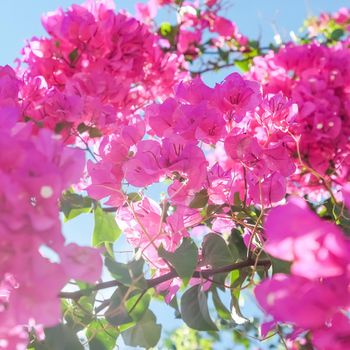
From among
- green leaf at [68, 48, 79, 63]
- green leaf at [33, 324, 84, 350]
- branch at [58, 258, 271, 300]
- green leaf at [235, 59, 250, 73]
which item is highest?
green leaf at [235, 59, 250, 73]

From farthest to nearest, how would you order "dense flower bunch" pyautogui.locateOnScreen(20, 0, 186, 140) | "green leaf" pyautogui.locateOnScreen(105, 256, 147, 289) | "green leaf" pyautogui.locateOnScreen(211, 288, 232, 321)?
"dense flower bunch" pyautogui.locateOnScreen(20, 0, 186, 140), "green leaf" pyautogui.locateOnScreen(211, 288, 232, 321), "green leaf" pyautogui.locateOnScreen(105, 256, 147, 289)

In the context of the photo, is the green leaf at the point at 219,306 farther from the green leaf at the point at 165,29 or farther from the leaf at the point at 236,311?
the green leaf at the point at 165,29

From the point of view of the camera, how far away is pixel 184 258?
2.09 ft

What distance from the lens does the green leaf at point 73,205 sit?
3.25ft

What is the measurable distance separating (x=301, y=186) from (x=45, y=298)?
1.32m

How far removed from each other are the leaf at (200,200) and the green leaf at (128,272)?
10cm

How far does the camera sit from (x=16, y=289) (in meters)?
0.43

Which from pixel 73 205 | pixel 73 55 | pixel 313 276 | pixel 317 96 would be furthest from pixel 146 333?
pixel 317 96

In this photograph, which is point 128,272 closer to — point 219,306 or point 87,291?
point 87,291

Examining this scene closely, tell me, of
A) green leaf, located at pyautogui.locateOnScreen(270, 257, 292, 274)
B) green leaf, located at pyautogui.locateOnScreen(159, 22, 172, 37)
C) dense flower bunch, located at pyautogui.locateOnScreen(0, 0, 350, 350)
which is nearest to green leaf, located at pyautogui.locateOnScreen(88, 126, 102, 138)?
dense flower bunch, located at pyautogui.locateOnScreen(0, 0, 350, 350)

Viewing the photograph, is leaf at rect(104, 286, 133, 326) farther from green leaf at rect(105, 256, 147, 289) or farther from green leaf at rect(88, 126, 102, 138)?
green leaf at rect(88, 126, 102, 138)

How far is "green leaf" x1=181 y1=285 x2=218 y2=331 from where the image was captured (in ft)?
2.31

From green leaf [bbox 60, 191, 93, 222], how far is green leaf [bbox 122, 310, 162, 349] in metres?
0.29

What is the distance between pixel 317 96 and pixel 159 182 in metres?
0.70
